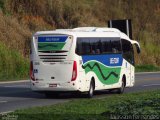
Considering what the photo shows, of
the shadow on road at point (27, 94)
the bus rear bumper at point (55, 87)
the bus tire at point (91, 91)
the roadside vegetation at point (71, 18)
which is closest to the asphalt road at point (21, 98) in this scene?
the shadow on road at point (27, 94)

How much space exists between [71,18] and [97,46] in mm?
26377

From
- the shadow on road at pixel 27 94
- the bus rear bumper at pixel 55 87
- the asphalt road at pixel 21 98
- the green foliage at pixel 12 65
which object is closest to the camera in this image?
the asphalt road at pixel 21 98

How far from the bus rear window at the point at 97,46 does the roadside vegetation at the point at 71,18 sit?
12.7 metres

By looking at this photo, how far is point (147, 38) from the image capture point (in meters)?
59.4

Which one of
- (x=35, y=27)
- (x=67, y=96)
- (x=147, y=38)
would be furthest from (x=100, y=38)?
(x=147, y=38)

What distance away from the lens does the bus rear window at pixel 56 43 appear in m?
25.0

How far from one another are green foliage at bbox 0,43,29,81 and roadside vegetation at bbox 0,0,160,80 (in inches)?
2.8

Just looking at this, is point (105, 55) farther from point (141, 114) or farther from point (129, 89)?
point (141, 114)

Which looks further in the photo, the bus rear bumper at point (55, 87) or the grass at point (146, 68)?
the grass at point (146, 68)

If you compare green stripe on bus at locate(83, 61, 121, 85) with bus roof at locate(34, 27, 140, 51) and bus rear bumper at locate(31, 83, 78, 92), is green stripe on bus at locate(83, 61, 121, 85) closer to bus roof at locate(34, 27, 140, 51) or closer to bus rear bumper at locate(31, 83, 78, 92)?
bus rear bumper at locate(31, 83, 78, 92)

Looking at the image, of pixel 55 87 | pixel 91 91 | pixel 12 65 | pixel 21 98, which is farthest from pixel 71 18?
pixel 55 87

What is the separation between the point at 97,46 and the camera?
2692 centimetres

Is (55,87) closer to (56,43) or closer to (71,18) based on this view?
(56,43)

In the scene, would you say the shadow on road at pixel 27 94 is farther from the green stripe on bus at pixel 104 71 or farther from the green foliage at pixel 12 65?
the green foliage at pixel 12 65
